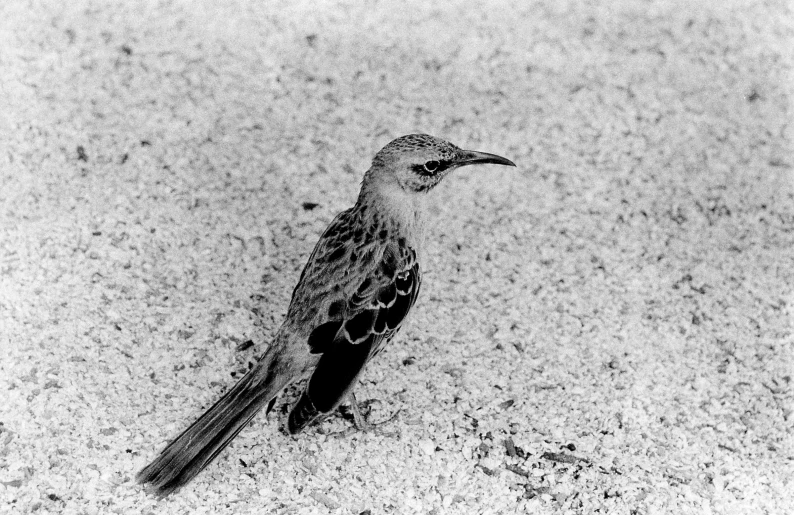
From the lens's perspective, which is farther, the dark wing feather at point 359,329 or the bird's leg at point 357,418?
the bird's leg at point 357,418

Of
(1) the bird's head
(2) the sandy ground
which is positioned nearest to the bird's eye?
(1) the bird's head

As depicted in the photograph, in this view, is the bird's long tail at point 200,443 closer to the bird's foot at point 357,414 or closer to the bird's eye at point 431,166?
the bird's foot at point 357,414

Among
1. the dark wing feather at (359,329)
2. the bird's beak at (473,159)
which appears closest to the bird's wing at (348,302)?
the dark wing feather at (359,329)

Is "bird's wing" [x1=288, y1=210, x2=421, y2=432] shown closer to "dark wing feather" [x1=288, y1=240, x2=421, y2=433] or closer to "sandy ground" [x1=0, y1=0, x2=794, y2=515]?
"dark wing feather" [x1=288, y1=240, x2=421, y2=433]

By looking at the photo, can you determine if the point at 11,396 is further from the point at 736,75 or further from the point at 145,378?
the point at 736,75

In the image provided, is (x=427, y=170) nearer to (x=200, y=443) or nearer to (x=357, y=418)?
(x=357, y=418)

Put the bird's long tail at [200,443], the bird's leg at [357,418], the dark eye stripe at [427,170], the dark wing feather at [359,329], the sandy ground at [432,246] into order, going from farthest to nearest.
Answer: the dark eye stripe at [427,170], the bird's leg at [357,418], the sandy ground at [432,246], the dark wing feather at [359,329], the bird's long tail at [200,443]

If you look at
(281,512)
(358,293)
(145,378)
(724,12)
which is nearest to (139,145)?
(145,378)
